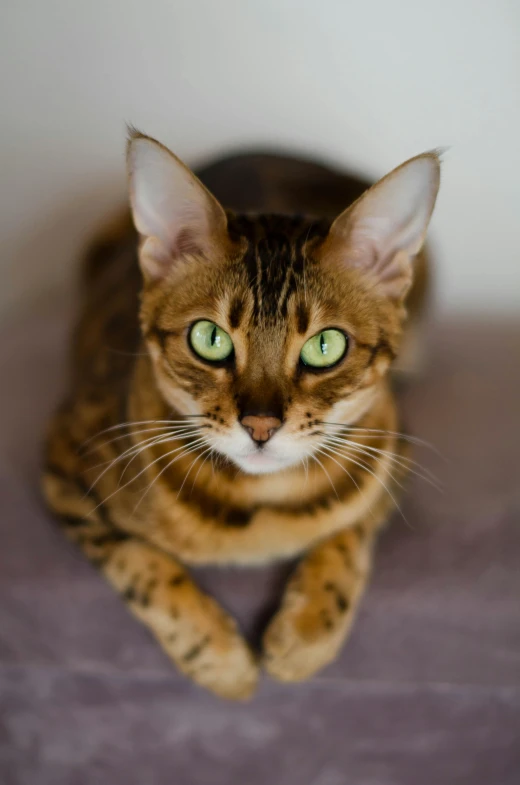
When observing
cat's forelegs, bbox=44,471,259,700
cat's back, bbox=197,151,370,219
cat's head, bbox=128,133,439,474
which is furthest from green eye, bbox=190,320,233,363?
cat's back, bbox=197,151,370,219

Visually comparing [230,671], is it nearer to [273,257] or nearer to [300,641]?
[300,641]

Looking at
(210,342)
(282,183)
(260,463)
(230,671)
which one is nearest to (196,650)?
(230,671)

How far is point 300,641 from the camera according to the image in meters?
0.83

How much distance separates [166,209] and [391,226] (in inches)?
9.6

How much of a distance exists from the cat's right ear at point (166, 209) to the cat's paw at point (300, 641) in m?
0.45

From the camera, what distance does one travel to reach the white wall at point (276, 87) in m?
0.94

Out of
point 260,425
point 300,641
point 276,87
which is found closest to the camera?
point 260,425

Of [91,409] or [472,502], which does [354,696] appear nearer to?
[472,502]

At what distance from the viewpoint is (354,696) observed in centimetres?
89

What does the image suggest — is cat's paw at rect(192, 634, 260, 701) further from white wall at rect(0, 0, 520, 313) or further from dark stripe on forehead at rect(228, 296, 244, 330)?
white wall at rect(0, 0, 520, 313)

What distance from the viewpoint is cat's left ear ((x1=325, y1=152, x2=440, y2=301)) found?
656 mm

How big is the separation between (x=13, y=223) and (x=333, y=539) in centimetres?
79

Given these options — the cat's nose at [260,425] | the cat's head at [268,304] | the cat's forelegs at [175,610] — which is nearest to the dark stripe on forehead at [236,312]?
the cat's head at [268,304]

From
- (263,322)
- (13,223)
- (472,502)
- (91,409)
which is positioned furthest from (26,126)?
(472,502)
